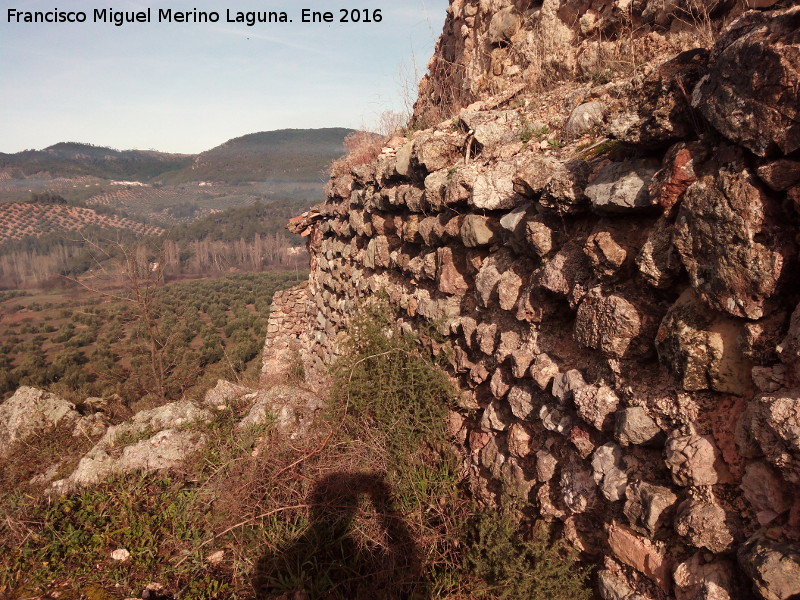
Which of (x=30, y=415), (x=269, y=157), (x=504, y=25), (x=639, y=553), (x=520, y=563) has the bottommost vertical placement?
(x=30, y=415)

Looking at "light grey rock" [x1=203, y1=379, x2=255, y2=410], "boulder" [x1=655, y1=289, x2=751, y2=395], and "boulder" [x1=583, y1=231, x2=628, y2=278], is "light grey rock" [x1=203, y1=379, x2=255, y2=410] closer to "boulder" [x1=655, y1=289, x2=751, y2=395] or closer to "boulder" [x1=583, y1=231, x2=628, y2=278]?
"boulder" [x1=583, y1=231, x2=628, y2=278]

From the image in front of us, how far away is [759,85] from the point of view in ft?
5.00

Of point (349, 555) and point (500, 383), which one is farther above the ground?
point (500, 383)

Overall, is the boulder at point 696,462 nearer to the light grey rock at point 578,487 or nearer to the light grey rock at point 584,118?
the light grey rock at point 578,487

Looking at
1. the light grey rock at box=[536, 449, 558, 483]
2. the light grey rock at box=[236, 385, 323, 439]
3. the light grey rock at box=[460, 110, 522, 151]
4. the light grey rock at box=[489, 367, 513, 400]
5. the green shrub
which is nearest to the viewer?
the green shrub

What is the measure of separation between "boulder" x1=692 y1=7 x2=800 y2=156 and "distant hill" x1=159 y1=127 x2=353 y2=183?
77171 mm

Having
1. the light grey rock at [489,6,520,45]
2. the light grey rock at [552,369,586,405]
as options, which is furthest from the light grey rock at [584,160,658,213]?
the light grey rock at [489,6,520,45]

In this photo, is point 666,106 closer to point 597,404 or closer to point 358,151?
point 597,404

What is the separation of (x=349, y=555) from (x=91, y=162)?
120 meters

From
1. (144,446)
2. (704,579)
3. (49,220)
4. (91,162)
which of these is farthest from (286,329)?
(91,162)

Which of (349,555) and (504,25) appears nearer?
(349,555)

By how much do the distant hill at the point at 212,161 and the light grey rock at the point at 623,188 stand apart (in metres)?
76.2

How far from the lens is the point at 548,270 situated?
7.97ft

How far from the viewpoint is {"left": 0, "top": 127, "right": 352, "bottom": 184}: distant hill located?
82.4m
